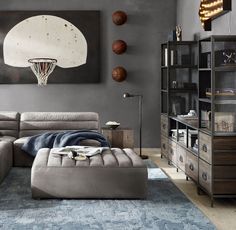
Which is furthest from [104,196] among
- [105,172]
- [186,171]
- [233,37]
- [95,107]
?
[95,107]

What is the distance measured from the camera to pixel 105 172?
4984 millimetres

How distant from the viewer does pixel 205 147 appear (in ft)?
16.3

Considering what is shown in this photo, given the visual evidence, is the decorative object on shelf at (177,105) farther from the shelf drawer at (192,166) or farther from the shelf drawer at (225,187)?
the shelf drawer at (225,187)

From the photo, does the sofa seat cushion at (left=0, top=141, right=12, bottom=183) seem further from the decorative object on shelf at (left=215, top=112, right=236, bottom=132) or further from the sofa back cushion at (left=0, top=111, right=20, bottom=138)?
the decorative object on shelf at (left=215, top=112, right=236, bottom=132)

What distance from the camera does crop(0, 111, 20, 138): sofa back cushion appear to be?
7238mm

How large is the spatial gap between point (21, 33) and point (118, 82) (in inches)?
66.9

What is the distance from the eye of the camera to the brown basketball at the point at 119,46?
834 centimetres

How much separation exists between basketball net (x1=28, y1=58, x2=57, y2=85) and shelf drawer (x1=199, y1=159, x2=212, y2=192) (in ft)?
11.4

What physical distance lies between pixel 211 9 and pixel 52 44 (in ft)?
9.90

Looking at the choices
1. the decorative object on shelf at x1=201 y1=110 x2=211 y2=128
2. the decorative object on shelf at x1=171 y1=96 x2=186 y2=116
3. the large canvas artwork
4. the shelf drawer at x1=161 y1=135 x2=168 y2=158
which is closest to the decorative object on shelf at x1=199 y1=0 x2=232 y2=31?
the decorative object on shelf at x1=171 y1=96 x2=186 y2=116

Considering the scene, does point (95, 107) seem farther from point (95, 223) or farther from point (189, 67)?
point (95, 223)

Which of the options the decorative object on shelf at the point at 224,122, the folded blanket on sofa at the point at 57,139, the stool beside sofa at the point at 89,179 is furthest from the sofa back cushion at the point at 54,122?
the decorative object on shelf at the point at 224,122

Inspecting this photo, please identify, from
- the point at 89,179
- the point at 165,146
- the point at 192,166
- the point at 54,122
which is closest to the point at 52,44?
the point at 54,122

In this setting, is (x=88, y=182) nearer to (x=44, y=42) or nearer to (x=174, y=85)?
(x=174, y=85)
